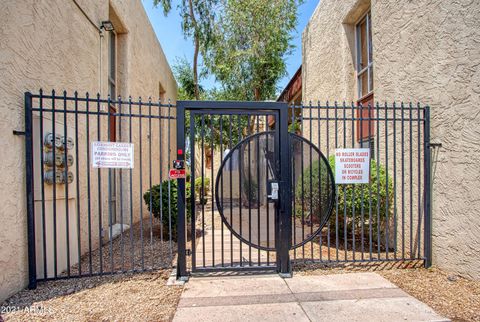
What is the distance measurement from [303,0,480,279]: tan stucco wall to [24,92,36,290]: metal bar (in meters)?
5.21

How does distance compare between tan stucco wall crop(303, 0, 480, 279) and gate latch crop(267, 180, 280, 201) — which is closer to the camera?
tan stucco wall crop(303, 0, 480, 279)

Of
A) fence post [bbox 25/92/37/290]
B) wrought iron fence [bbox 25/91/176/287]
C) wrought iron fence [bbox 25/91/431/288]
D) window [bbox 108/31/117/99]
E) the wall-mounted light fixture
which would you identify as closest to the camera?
fence post [bbox 25/92/37/290]

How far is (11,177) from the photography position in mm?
3168

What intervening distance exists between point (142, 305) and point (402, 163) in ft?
13.0

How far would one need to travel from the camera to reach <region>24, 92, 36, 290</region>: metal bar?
3350mm

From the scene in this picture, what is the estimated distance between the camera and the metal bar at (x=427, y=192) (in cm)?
416

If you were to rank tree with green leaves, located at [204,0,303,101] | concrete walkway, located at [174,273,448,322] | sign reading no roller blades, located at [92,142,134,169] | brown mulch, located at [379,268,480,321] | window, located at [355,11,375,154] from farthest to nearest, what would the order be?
tree with green leaves, located at [204,0,303,101], window, located at [355,11,375,154], sign reading no roller blades, located at [92,142,134,169], brown mulch, located at [379,268,480,321], concrete walkway, located at [174,273,448,322]

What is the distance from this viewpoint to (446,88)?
3.94m

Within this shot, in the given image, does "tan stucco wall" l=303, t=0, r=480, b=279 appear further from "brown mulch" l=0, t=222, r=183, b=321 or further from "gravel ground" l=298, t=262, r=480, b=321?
"brown mulch" l=0, t=222, r=183, b=321

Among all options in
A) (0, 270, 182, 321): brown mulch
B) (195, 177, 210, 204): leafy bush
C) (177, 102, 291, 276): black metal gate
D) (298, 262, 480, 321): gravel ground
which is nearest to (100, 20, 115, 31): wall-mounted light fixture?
(177, 102, 291, 276): black metal gate

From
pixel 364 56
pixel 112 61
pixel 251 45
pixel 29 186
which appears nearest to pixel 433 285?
pixel 364 56

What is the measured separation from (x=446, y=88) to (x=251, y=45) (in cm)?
840

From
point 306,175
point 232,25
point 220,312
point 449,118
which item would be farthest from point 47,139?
point 232,25

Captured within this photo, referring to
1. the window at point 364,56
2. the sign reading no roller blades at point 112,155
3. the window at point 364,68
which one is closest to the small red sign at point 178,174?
the sign reading no roller blades at point 112,155
